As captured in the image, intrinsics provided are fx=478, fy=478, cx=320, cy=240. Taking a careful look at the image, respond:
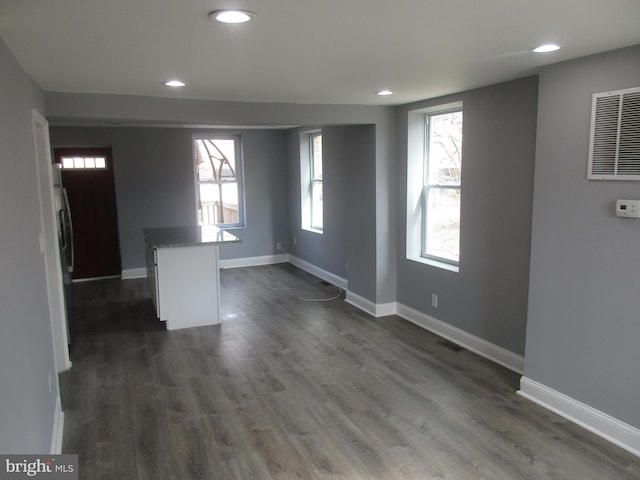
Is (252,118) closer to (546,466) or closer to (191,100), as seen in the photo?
(191,100)

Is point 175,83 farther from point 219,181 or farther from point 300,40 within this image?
point 219,181

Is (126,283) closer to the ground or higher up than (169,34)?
closer to the ground

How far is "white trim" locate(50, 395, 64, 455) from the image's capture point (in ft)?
8.82

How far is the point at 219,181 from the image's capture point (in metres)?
7.80

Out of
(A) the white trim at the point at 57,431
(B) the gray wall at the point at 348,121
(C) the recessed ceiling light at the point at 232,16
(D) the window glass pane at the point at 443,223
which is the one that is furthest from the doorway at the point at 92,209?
(C) the recessed ceiling light at the point at 232,16

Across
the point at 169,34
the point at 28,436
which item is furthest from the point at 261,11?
the point at 28,436

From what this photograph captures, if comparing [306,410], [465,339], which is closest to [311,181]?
[465,339]

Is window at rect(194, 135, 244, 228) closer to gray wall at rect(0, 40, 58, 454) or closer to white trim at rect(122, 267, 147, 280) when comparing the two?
white trim at rect(122, 267, 147, 280)

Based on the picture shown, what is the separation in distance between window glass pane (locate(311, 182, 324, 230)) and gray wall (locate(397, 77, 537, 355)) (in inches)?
116

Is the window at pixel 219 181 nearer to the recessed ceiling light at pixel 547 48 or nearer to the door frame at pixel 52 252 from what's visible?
the door frame at pixel 52 252

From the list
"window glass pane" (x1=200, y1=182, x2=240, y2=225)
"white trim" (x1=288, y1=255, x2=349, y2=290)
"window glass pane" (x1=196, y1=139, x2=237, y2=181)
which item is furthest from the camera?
"window glass pane" (x1=200, y1=182, x2=240, y2=225)

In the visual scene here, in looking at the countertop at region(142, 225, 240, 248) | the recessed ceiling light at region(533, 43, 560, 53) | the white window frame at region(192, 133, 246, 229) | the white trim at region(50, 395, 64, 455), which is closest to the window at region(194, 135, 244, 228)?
the white window frame at region(192, 133, 246, 229)

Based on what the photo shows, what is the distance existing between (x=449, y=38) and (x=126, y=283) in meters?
Result: 6.05

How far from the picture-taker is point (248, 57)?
8.53 feet
